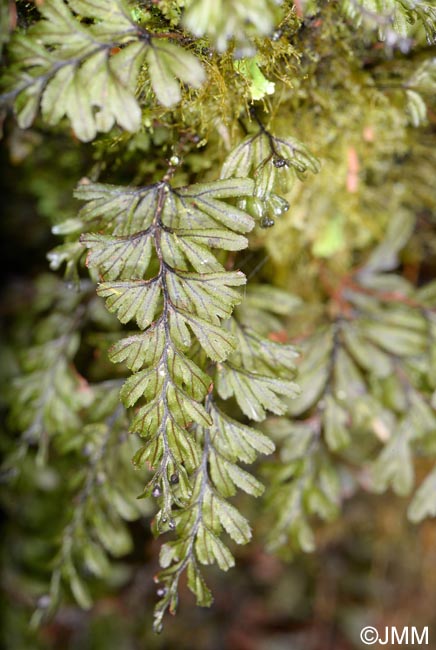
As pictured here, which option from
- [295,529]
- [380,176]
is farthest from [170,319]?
[380,176]

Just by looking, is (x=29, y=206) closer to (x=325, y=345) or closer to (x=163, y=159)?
(x=163, y=159)

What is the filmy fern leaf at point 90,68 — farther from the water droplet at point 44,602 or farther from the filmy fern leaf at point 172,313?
the water droplet at point 44,602

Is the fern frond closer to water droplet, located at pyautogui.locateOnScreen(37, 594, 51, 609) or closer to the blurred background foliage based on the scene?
the blurred background foliage

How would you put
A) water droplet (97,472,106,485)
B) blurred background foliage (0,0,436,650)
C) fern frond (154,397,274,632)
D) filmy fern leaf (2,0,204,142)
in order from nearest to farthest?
filmy fern leaf (2,0,204,142) → fern frond (154,397,274,632) → blurred background foliage (0,0,436,650) → water droplet (97,472,106,485)

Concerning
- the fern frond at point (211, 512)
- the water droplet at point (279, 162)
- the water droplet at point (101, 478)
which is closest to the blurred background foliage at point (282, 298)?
the water droplet at point (101, 478)

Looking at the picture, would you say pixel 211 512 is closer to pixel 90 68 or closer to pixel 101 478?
pixel 101 478

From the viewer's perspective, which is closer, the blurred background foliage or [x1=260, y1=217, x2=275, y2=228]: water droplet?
[x1=260, y1=217, x2=275, y2=228]: water droplet

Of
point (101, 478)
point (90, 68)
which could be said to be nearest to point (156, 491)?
point (101, 478)

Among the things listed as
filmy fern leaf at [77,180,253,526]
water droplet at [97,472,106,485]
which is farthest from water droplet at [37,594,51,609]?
filmy fern leaf at [77,180,253,526]
